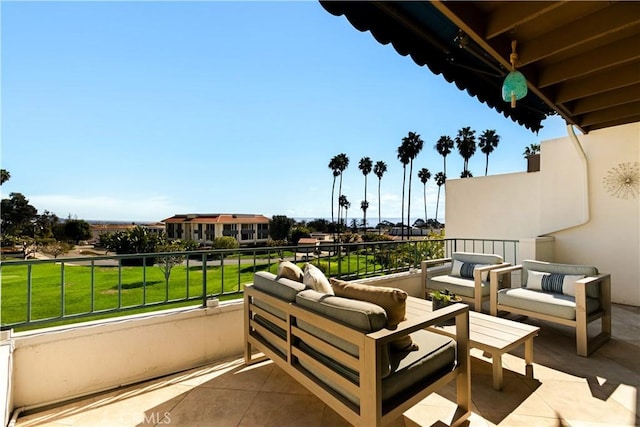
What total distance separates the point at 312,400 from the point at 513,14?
10.0ft

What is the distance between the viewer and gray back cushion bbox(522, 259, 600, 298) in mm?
3129

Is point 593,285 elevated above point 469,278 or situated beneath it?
elevated above

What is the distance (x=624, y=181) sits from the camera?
14.6 feet

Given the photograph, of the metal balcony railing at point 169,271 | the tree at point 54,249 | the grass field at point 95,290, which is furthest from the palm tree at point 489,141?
the tree at point 54,249

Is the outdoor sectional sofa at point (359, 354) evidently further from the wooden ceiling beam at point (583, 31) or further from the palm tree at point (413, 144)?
the palm tree at point (413, 144)

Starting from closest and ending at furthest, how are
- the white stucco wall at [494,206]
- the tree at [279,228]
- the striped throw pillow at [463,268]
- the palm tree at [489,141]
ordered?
1. the striped throw pillow at [463,268]
2. the white stucco wall at [494,206]
3. the palm tree at [489,141]
4. the tree at [279,228]

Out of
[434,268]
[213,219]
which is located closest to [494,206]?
[434,268]

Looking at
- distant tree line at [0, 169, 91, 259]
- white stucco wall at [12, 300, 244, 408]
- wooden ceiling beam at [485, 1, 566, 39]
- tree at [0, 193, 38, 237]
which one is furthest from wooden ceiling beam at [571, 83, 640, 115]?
tree at [0, 193, 38, 237]

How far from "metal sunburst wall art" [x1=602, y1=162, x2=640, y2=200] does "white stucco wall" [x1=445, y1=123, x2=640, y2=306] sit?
6 centimetres

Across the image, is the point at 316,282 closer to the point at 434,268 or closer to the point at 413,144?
the point at 434,268

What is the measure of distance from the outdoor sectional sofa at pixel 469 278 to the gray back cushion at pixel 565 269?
25 cm

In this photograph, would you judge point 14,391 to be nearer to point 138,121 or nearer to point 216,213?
point 138,121

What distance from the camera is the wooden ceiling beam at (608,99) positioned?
10.6ft

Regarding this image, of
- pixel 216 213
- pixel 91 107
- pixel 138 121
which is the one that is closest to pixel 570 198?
pixel 91 107
